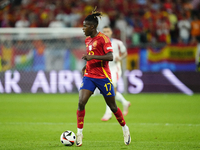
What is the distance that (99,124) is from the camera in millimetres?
8297

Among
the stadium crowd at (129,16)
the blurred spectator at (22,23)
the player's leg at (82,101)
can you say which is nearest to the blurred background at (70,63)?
the stadium crowd at (129,16)

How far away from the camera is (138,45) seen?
15.9 meters

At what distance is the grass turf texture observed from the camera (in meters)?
6.04

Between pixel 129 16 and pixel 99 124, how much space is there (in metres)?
12.0

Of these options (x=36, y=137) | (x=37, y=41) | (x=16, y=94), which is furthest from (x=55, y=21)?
(x=36, y=137)

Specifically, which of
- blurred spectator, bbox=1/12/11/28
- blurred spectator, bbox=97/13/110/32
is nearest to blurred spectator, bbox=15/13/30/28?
blurred spectator, bbox=1/12/11/28

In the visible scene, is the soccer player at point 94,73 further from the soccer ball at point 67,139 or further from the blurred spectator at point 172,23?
the blurred spectator at point 172,23

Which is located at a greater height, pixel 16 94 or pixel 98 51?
pixel 98 51

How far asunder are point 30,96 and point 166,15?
28.5 ft

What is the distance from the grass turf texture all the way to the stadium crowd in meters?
5.24

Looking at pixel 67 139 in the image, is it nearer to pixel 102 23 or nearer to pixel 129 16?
pixel 102 23

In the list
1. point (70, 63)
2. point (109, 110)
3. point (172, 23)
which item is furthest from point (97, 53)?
point (172, 23)

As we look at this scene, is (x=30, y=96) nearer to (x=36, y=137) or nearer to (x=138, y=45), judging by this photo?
(x=138, y=45)

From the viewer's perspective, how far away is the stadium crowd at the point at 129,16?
17.9m
